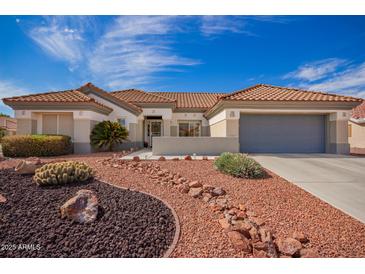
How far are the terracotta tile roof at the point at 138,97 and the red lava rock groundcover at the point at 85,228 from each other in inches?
522

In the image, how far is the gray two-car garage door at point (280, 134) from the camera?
41.3 ft

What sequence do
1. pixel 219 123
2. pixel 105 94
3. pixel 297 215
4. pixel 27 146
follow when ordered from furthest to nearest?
pixel 105 94 < pixel 219 123 < pixel 27 146 < pixel 297 215

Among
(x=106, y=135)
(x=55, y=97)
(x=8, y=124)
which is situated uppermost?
(x=55, y=97)

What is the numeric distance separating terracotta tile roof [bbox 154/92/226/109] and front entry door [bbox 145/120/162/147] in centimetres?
260

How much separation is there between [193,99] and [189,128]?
414 centimetres

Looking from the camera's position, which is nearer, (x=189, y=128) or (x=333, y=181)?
(x=333, y=181)

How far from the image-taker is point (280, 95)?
1259 cm

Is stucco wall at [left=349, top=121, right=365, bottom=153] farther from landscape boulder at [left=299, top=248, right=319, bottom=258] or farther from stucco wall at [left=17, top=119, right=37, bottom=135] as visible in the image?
stucco wall at [left=17, top=119, right=37, bottom=135]

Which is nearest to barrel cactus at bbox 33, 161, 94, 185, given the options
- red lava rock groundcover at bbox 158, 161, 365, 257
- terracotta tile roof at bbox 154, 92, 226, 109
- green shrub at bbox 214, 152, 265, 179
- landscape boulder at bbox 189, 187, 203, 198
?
landscape boulder at bbox 189, 187, 203, 198

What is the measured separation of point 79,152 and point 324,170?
43.6 ft

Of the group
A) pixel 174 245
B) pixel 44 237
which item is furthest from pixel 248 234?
pixel 44 237

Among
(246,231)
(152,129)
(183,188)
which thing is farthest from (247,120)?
(246,231)

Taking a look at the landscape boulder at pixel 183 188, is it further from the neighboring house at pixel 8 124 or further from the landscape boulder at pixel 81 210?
the neighboring house at pixel 8 124

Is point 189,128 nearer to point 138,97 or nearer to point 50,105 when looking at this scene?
point 138,97
